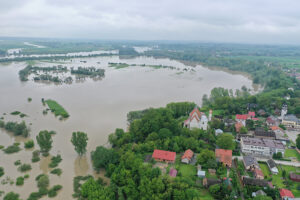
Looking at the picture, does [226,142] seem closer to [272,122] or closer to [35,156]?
[272,122]

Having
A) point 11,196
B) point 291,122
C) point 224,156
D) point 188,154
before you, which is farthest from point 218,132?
point 11,196

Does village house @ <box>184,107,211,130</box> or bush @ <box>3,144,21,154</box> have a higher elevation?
village house @ <box>184,107,211,130</box>

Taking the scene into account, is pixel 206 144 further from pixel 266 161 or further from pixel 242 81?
pixel 242 81

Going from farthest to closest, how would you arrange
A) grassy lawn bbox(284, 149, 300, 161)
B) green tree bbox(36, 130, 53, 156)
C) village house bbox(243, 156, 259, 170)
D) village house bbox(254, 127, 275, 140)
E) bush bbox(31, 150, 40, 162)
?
1. village house bbox(254, 127, 275, 140)
2. grassy lawn bbox(284, 149, 300, 161)
3. bush bbox(31, 150, 40, 162)
4. green tree bbox(36, 130, 53, 156)
5. village house bbox(243, 156, 259, 170)

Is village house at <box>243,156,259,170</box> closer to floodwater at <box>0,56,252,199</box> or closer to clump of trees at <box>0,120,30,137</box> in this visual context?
floodwater at <box>0,56,252,199</box>

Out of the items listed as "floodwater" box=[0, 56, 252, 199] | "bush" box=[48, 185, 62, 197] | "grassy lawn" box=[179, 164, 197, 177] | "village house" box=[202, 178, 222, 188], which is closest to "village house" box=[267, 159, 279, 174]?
"village house" box=[202, 178, 222, 188]

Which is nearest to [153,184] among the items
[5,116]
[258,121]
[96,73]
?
[258,121]

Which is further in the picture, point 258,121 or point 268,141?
point 258,121
